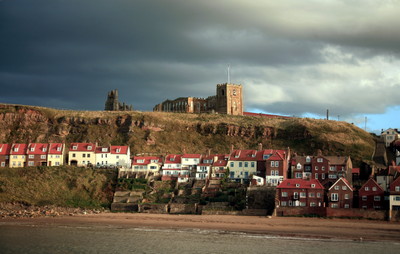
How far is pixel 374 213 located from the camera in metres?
78.3

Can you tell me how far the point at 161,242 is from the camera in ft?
211

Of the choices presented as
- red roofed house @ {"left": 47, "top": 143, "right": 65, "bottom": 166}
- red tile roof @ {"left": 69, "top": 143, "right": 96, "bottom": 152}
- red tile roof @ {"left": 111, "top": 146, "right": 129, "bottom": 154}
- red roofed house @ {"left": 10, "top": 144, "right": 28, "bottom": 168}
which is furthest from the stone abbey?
red roofed house @ {"left": 10, "top": 144, "right": 28, "bottom": 168}

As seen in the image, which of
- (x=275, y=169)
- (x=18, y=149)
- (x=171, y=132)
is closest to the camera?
(x=275, y=169)

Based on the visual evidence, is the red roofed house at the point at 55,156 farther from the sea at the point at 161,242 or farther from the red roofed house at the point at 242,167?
the sea at the point at 161,242

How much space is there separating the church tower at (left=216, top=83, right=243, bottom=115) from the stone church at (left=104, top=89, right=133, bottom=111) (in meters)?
22.8

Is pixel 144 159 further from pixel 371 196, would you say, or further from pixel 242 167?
pixel 371 196

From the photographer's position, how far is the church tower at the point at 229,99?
146 m

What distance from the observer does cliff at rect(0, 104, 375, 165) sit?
398 feet

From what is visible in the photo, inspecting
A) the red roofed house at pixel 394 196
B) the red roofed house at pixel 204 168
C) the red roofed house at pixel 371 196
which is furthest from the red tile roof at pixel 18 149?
the red roofed house at pixel 394 196

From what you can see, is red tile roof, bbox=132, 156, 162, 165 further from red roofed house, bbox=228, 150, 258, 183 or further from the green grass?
red roofed house, bbox=228, 150, 258, 183

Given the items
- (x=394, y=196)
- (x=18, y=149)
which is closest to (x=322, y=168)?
(x=394, y=196)

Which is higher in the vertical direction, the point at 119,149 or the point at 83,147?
the point at 83,147

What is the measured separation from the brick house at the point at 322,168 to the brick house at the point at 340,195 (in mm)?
11097

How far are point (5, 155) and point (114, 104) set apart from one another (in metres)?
43.7
